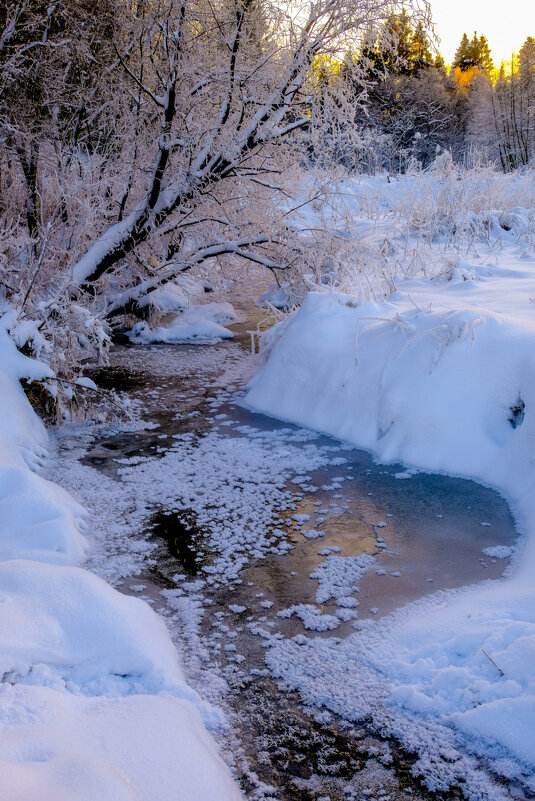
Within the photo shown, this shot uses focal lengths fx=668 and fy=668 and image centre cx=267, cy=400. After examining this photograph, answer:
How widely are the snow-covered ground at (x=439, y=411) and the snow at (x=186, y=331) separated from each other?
8.96 ft

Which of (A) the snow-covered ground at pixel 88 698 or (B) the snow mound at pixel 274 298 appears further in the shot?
(B) the snow mound at pixel 274 298

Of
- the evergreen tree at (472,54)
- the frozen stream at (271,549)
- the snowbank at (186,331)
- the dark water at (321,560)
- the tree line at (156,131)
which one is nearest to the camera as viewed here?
the dark water at (321,560)

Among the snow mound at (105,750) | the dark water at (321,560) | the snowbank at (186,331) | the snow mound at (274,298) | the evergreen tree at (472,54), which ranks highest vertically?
the evergreen tree at (472,54)

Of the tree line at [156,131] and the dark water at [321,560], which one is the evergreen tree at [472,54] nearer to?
the tree line at [156,131]

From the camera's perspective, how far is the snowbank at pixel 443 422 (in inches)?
116

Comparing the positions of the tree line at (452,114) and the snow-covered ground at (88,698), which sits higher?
the tree line at (452,114)

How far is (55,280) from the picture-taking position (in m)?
8.40

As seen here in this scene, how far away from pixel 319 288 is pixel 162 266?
2.51 meters

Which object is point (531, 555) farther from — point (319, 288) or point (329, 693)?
point (319, 288)

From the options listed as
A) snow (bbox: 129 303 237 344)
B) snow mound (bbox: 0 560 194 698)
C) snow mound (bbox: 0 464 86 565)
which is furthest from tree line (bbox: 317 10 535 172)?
snow mound (bbox: 0 560 194 698)

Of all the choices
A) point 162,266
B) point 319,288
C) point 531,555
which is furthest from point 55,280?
point 531,555

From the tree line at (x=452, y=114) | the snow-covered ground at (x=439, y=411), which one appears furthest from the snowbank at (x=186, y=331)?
the tree line at (x=452, y=114)

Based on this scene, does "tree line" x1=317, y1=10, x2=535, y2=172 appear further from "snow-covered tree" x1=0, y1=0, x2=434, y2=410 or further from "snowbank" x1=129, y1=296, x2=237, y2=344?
"snow-covered tree" x1=0, y1=0, x2=434, y2=410

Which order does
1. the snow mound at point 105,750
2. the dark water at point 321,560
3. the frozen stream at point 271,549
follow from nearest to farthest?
1. the snow mound at point 105,750
2. the dark water at point 321,560
3. the frozen stream at point 271,549
